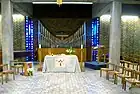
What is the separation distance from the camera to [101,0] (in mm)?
10539

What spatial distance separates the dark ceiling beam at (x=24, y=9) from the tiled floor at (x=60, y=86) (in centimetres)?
396

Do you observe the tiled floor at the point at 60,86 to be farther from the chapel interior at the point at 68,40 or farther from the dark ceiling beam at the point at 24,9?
the dark ceiling beam at the point at 24,9

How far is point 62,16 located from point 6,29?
6021 millimetres

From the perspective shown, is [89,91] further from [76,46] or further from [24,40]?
[24,40]

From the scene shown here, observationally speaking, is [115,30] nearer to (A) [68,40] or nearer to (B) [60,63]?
(B) [60,63]

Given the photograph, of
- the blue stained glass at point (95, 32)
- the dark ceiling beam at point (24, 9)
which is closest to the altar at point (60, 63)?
the dark ceiling beam at point (24, 9)

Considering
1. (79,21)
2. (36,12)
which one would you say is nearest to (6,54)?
(36,12)

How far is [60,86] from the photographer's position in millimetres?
7934

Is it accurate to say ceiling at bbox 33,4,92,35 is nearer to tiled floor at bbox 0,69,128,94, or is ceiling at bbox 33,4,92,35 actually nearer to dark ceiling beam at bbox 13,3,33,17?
dark ceiling beam at bbox 13,3,33,17

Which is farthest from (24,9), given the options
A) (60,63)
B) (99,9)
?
(99,9)

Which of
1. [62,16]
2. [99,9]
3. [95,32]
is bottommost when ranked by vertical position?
[95,32]

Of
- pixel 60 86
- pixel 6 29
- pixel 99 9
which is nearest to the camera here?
pixel 60 86

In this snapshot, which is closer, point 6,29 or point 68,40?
point 6,29

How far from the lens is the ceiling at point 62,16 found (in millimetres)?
15242
